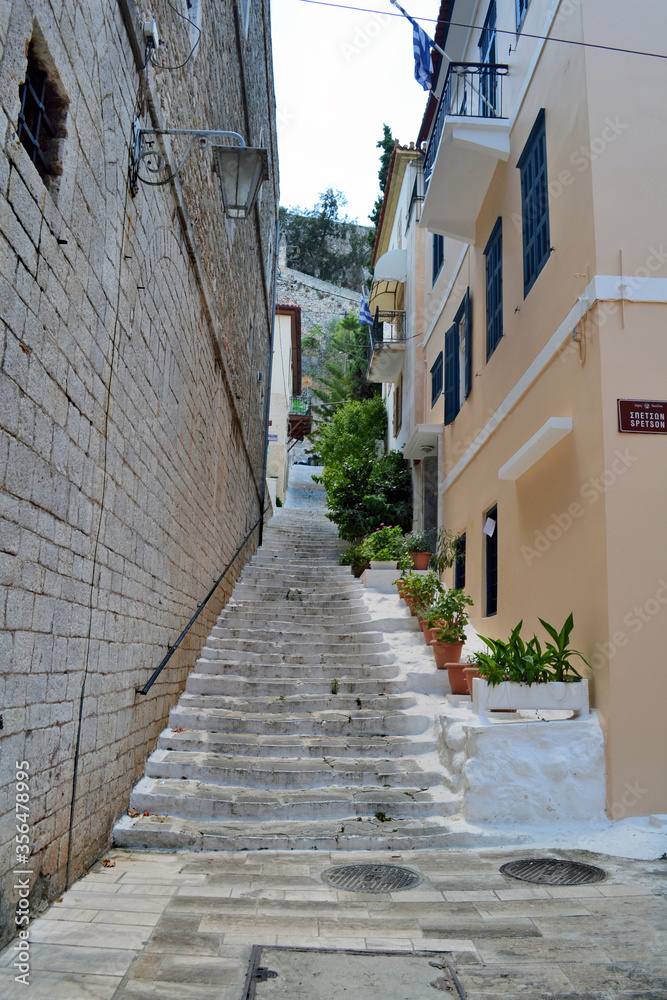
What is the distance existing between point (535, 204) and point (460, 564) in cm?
472

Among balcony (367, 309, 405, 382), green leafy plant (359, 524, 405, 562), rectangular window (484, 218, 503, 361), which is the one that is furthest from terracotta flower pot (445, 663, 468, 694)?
balcony (367, 309, 405, 382)

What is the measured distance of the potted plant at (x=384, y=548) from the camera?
1146 cm

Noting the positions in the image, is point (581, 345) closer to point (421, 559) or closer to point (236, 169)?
point (236, 169)

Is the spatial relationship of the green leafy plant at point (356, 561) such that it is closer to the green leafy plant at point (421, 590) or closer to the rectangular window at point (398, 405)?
the green leafy plant at point (421, 590)

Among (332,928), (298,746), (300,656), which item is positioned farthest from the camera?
(300,656)

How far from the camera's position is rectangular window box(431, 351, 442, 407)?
1261 cm

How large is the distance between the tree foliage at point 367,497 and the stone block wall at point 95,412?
253 inches

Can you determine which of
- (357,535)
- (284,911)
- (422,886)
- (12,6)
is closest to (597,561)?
(422,886)

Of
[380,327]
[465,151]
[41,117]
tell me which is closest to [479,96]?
[465,151]

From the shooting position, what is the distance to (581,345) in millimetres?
5672

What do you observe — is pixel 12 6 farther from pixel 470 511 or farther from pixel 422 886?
pixel 470 511

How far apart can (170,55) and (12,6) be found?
3.00 m

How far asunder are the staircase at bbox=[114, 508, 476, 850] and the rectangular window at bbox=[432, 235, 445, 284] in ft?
20.5

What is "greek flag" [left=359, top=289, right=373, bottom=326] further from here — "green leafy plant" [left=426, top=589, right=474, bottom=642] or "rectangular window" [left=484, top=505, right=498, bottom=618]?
"green leafy plant" [left=426, top=589, right=474, bottom=642]
